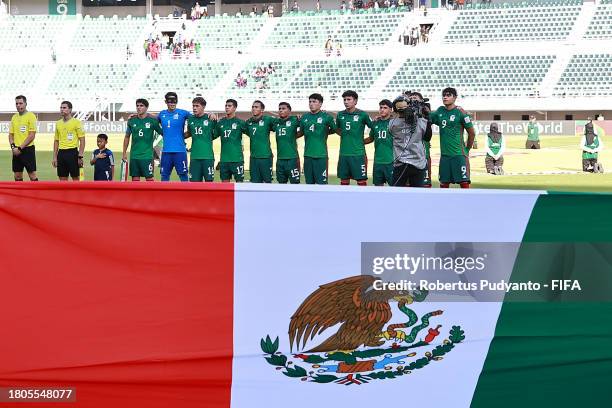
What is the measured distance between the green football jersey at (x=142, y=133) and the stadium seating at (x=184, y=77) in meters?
41.8

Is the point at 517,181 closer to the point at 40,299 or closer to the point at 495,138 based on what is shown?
the point at 495,138

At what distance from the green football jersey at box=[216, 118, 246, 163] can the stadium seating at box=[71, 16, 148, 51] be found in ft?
161

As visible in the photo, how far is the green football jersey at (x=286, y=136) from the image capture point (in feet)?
45.4

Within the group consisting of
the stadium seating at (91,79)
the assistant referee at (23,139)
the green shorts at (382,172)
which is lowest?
the green shorts at (382,172)

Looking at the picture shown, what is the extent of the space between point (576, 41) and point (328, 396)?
2019 inches

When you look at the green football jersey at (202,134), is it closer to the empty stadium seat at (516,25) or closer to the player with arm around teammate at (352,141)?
the player with arm around teammate at (352,141)

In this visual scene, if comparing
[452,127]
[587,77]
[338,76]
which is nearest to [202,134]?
[452,127]

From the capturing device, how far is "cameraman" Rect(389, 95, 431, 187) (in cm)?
1062

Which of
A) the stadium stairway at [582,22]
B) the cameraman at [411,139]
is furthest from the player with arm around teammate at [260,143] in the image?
the stadium stairway at [582,22]

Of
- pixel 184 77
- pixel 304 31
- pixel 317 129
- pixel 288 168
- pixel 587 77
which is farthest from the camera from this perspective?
pixel 304 31

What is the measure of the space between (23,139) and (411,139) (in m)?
7.57

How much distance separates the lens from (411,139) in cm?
1079

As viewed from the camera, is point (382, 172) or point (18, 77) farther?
point (18, 77)

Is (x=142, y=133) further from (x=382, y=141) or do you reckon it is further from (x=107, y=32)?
(x=107, y=32)
